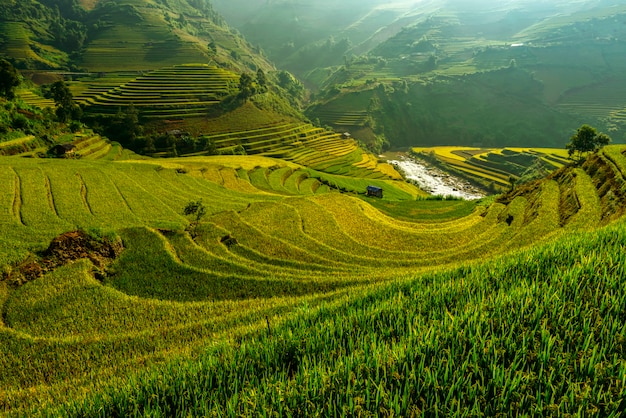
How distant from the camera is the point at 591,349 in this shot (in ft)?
9.28

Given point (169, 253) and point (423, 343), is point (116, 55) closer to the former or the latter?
point (169, 253)

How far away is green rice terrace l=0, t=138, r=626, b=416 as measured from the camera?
269cm

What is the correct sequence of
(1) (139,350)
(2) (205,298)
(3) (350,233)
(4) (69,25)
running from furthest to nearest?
(4) (69,25), (3) (350,233), (2) (205,298), (1) (139,350)

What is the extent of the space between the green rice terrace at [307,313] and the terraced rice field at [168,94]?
6921 centimetres

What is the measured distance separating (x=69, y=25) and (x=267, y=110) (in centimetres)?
13583

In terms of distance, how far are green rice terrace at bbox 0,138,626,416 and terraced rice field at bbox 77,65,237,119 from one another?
6921 cm

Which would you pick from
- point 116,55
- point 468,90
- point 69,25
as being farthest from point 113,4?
point 468,90

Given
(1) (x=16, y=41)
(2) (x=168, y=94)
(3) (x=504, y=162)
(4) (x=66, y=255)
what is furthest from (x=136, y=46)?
(4) (x=66, y=255)

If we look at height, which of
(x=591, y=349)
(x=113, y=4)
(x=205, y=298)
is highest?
(x=113, y=4)

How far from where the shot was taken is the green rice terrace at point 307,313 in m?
2.69

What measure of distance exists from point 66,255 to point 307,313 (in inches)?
463

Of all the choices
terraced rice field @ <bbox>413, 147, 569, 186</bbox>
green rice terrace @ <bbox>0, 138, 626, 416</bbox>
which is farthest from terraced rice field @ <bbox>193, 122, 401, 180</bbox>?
green rice terrace @ <bbox>0, 138, 626, 416</bbox>

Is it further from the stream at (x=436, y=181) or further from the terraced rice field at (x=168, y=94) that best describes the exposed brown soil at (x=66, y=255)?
the terraced rice field at (x=168, y=94)

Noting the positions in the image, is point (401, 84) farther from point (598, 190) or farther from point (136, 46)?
point (598, 190)
